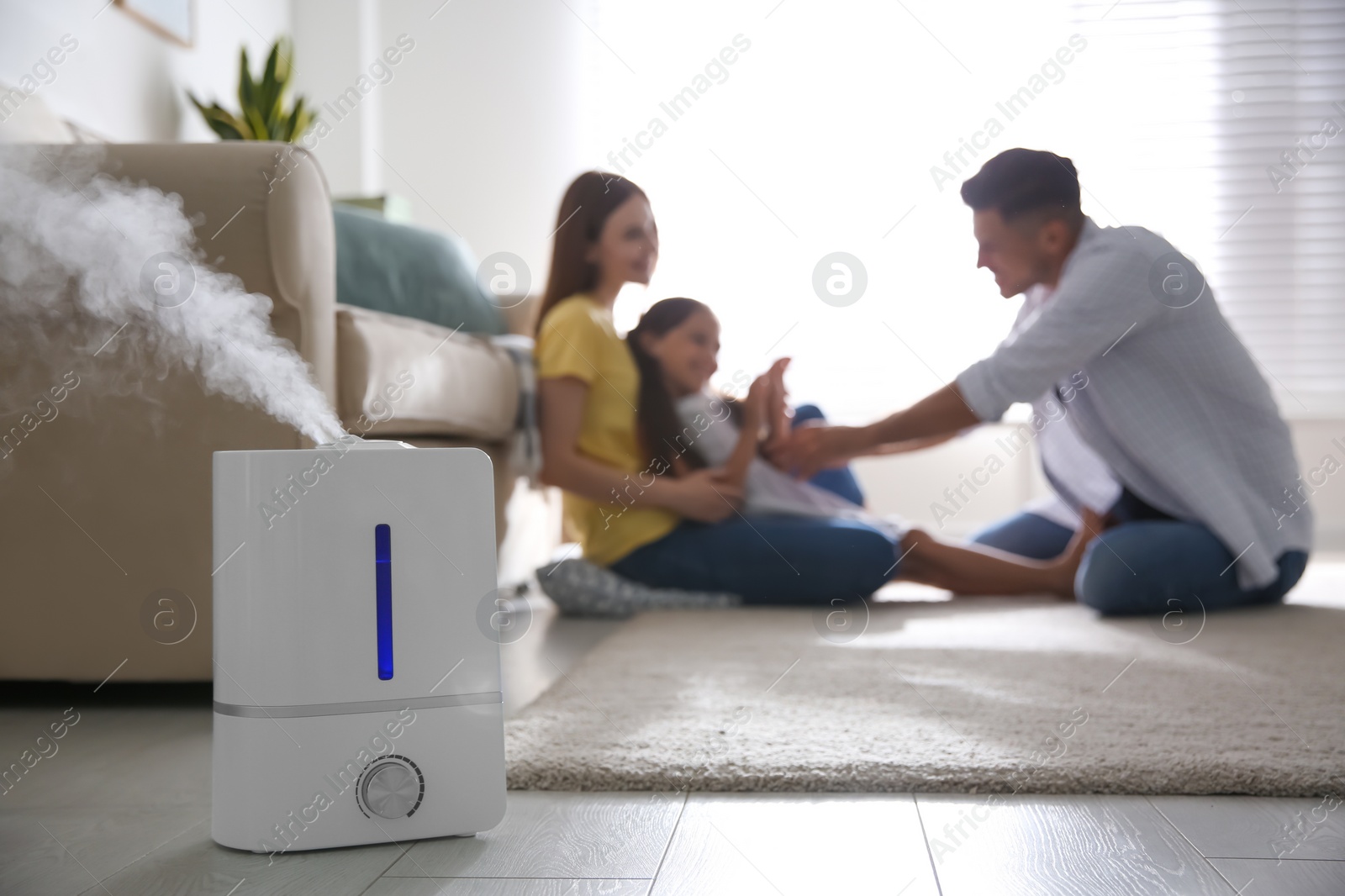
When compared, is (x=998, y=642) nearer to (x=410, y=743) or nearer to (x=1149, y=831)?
(x=1149, y=831)

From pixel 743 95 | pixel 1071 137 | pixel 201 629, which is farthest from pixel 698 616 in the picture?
pixel 1071 137

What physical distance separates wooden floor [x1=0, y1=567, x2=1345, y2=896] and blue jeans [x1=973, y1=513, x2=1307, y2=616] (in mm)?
929

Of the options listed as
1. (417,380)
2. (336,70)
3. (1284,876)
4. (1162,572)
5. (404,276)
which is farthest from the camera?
(336,70)

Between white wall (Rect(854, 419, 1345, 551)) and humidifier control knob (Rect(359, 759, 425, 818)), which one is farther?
white wall (Rect(854, 419, 1345, 551))

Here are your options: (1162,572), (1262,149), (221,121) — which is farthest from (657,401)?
(1262,149)

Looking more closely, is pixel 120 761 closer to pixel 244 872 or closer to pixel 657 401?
pixel 244 872

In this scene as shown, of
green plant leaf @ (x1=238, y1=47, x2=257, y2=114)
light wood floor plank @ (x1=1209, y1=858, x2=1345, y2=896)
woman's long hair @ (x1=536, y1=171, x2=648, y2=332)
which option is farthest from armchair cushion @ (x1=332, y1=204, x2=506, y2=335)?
light wood floor plank @ (x1=1209, y1=858, x2=1345, y2=896)

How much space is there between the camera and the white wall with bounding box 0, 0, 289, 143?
1869 mm

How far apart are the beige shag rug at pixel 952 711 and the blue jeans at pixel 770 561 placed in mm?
286

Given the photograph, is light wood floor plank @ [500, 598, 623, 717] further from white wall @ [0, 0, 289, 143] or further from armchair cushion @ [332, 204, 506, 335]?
white wall @ [0, 0, 289, 143]

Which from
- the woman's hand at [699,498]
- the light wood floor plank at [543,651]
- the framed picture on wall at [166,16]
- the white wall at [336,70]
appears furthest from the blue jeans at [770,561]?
the white wall at [336,70]

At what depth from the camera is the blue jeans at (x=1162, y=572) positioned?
1630 mm

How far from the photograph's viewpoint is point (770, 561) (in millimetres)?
1813

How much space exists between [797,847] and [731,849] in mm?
42
